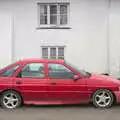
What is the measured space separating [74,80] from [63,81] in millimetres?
325

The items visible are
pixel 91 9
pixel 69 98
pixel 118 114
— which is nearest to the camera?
pixel 118 114

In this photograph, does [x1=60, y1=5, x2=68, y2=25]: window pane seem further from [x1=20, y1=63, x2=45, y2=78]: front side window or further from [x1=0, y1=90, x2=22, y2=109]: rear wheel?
[x1=0, y1=90, x2=22, y2=109]: rear wheel

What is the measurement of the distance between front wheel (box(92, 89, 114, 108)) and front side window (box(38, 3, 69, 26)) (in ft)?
21.7

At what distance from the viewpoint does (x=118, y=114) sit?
837 cm

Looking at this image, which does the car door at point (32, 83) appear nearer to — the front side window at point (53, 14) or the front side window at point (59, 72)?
the front side window at point (59, 72)

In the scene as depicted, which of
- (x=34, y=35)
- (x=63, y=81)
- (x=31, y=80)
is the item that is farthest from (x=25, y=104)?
Result: (x=34, y=35)

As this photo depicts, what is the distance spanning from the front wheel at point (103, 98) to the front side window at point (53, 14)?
662cm

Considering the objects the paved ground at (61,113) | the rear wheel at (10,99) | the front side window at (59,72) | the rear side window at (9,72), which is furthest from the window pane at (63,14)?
the rear wheel at (10,99)

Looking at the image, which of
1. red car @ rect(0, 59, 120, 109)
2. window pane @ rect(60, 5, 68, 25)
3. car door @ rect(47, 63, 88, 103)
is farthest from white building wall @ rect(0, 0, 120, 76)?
car door @ rect(47, 63, 88, 103)

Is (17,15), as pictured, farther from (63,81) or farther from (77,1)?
(63,81)

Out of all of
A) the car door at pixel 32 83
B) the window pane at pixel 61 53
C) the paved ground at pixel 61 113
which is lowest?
the paved ground at pixel 61 113

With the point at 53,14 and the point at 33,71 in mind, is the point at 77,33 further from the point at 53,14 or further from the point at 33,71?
the point at 33,71

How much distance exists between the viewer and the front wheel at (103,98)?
909cm

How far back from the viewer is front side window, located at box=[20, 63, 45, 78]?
926 centimetres
